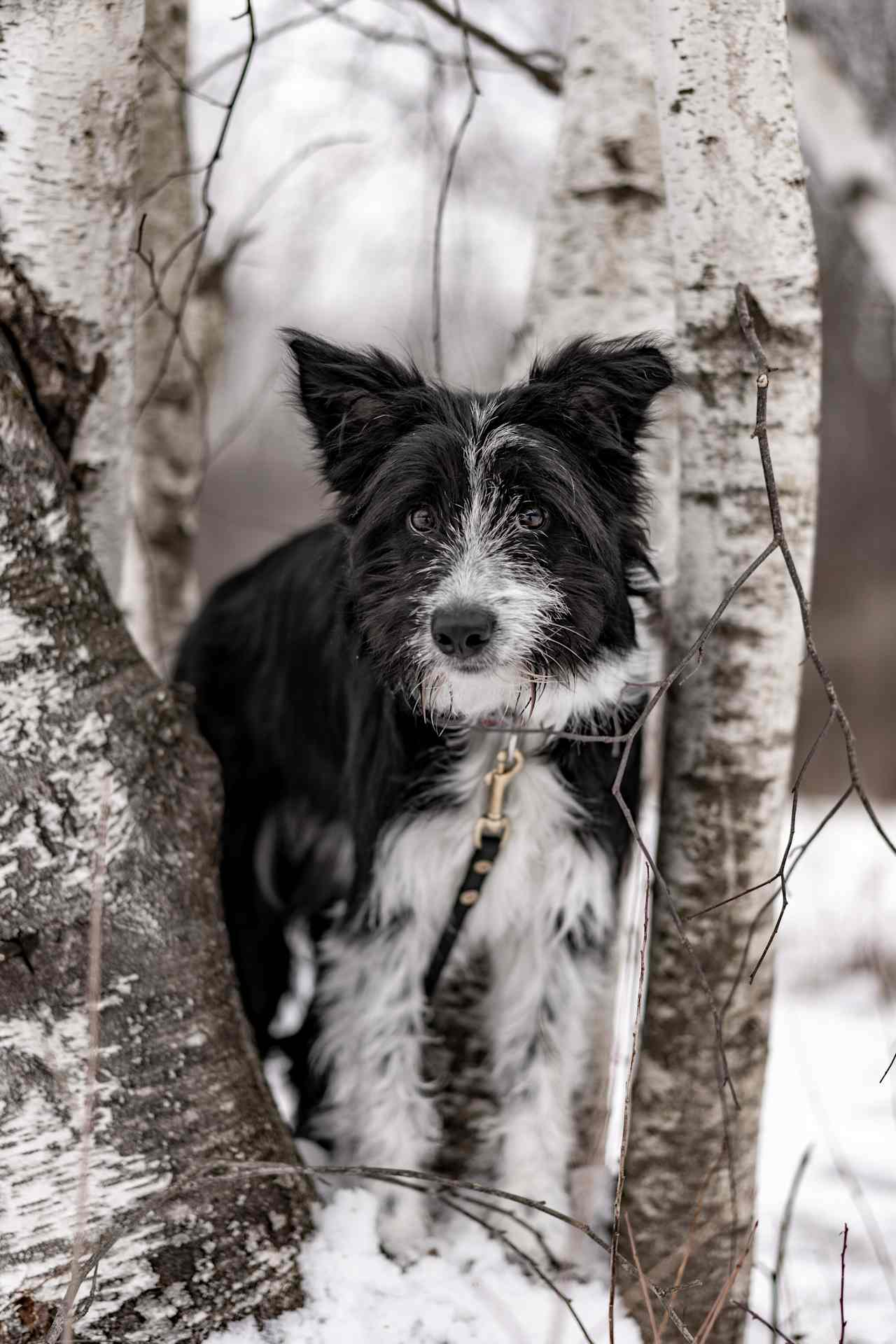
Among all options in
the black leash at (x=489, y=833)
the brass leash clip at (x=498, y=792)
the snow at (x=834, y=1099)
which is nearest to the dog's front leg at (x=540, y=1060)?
the black leash at (x=489, y=833)

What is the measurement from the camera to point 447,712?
8.91ft

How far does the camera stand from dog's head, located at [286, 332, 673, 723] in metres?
2.52

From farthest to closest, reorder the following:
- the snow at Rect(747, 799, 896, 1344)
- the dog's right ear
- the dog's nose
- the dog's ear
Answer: the snow at Rect(747, 799, 896, 1344)
the dog's right ear
the dog's ear
the dog's nose

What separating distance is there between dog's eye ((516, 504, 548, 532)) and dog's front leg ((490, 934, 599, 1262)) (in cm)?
113

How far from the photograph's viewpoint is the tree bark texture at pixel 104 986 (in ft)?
7.45

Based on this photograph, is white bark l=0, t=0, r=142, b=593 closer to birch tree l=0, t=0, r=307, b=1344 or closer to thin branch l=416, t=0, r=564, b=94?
birch tree l=0, t=0, r=307, b=1344

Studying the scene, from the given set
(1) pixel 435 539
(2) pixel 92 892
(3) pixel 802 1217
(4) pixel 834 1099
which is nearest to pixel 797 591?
(1) pixel 435 539

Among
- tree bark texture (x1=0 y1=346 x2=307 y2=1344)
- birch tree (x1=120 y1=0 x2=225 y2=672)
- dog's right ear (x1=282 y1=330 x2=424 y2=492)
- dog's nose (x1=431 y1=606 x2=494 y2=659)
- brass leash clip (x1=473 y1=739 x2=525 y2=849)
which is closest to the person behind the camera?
tree bark texture (x1=0 y1=346 x2=307 y2=1344)

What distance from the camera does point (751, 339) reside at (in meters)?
2.29

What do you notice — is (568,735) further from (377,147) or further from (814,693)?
(814,693)

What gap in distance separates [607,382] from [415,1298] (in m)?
2.10

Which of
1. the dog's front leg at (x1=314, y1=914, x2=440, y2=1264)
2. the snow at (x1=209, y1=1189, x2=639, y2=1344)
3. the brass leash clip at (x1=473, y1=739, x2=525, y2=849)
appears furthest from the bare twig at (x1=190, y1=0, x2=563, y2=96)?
the snow at (x1=209, y1=1189, x2=639, y2=1344)

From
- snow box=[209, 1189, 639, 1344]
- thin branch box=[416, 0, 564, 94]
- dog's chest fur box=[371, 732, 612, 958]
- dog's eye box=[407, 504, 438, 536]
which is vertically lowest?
snow box=[209, 1189, 639, 1344]

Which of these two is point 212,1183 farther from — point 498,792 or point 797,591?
point 797,591
